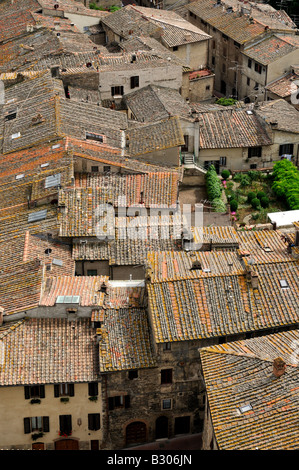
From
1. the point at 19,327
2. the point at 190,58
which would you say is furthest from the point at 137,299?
the point at 190,58

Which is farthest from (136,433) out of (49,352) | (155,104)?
(155,104)

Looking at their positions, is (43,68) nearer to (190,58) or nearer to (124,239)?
(190,58)

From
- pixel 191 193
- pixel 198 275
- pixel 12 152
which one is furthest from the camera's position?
pixel 191 193

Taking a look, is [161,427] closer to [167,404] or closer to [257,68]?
Answer: [167,404]

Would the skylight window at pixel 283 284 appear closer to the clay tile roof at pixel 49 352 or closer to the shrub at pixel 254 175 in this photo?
the clay tile roof at pixel 49 352

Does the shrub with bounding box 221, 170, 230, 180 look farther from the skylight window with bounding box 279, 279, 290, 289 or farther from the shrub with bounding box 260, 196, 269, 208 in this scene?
the skylight window with bounding box 279, 279, 290, 289

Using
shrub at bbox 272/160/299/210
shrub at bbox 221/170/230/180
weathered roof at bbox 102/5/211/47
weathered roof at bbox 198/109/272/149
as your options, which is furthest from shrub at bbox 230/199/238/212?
weathered roof at bbox 102/5/211/47
